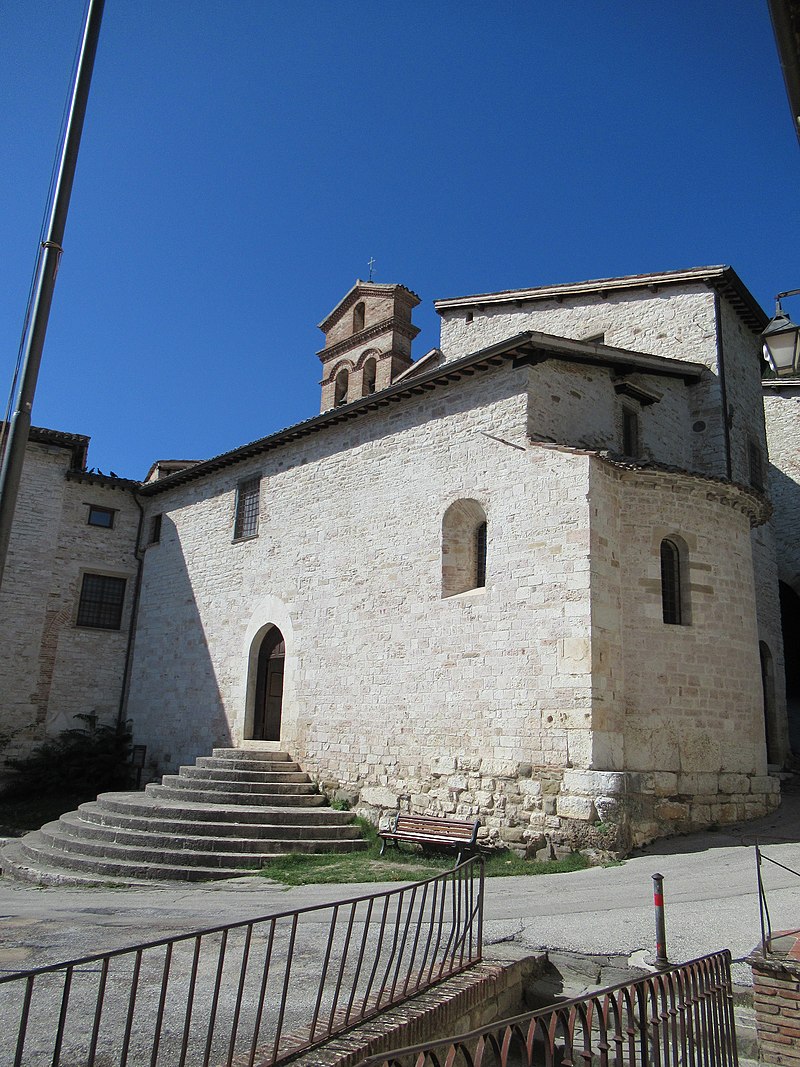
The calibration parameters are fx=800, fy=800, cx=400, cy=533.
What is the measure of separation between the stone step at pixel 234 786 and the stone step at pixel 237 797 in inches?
1.1

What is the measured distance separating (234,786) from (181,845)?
216 cm

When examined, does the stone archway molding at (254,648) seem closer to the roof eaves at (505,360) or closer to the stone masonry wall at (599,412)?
the roof eaves at (505,360)

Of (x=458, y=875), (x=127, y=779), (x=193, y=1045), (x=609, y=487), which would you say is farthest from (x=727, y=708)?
(x=127, y=779)

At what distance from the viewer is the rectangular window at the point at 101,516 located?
67.8 ft

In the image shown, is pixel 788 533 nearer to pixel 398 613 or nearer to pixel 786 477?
pixel 786 477

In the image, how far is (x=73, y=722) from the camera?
1930 centimetres

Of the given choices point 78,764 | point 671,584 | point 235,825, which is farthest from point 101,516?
point 671,584

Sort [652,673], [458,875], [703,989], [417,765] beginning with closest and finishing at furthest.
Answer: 1. [703,989]
2. [458,875]
3. [652,673]
4. [417,765]

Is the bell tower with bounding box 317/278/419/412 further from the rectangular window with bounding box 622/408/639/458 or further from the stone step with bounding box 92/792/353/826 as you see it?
the stone step with bounding box 92/792/353/826

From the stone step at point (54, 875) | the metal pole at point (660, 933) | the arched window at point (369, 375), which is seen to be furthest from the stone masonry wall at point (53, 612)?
the metal pole at point (660, 933)

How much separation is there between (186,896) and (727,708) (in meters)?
7.97

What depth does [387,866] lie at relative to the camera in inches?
424

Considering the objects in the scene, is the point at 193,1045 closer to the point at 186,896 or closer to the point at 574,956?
the point at 574,956

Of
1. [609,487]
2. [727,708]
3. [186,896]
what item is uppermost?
[609,487]
